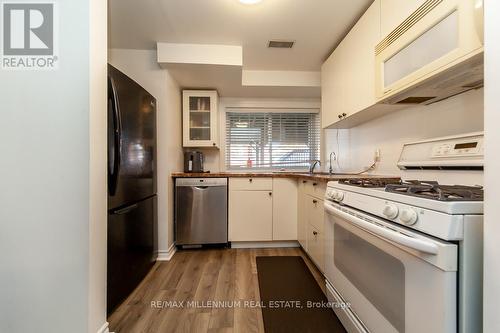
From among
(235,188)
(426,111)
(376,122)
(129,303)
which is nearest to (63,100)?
(129,303)

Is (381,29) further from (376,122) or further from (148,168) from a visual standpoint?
(148,168)

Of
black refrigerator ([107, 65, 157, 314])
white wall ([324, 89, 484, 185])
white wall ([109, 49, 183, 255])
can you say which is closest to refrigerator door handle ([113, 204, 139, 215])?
black refrigerator ([107, 65, 157, 314])

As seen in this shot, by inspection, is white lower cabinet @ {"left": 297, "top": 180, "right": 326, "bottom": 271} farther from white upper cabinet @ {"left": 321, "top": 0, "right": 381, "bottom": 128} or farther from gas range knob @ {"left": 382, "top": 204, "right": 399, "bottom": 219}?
gas range knob @ {"left": 382, "top": 204, "right": 399, "bottom": 219}

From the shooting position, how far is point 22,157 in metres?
1.05

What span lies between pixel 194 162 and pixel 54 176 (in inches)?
72.0

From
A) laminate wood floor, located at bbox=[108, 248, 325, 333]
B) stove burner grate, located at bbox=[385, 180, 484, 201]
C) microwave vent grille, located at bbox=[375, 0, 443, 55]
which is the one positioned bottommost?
laminate wood floor, located at bbox=[108, 248, 325, 333]

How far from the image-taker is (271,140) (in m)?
3.33

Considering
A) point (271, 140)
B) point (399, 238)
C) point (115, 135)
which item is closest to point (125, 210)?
point (115, 135)

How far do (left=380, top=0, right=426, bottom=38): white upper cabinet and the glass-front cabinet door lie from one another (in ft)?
6.43

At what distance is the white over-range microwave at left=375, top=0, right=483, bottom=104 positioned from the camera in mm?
910

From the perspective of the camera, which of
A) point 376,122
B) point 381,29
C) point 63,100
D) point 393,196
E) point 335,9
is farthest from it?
point 376,122

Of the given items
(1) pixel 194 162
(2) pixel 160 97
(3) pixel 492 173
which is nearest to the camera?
(3) pixel 492 173

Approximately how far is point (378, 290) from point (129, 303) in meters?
1.59

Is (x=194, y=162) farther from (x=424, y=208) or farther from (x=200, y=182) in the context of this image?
(x=424, y=208)
